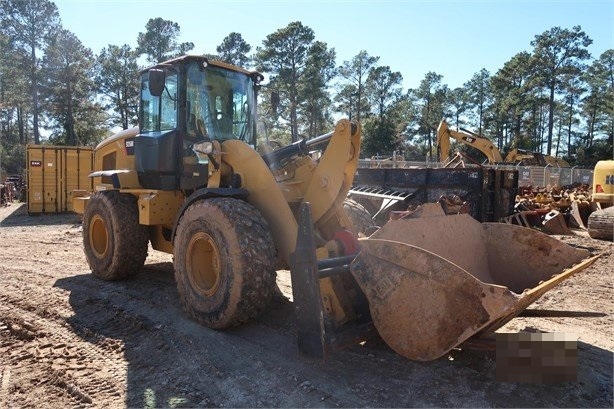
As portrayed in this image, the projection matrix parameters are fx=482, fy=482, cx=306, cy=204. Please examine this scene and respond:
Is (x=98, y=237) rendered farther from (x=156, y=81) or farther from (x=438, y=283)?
(x=438, y=283)

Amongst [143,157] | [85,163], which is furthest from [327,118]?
[143,157]

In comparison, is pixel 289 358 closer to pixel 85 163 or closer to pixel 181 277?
pixel 181 277

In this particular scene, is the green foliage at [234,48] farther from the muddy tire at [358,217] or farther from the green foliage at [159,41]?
the muddy tire at [358,217]

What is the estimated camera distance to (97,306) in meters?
5.41

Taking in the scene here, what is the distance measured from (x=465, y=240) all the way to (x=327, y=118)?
45294 mm

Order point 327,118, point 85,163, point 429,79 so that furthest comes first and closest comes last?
point 429,79, point 327,118, point 85,163

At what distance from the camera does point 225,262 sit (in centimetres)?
422

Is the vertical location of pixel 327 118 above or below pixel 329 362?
above

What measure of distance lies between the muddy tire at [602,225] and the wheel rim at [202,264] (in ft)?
33.2

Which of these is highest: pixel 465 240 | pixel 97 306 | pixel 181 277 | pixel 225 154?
pixel 225 154

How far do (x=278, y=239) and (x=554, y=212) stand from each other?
34.6ft

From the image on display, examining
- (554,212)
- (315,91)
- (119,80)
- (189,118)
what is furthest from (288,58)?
(189,118)

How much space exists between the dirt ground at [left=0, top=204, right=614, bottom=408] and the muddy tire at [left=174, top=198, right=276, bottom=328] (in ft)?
0.79

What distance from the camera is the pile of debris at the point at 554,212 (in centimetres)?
1230
